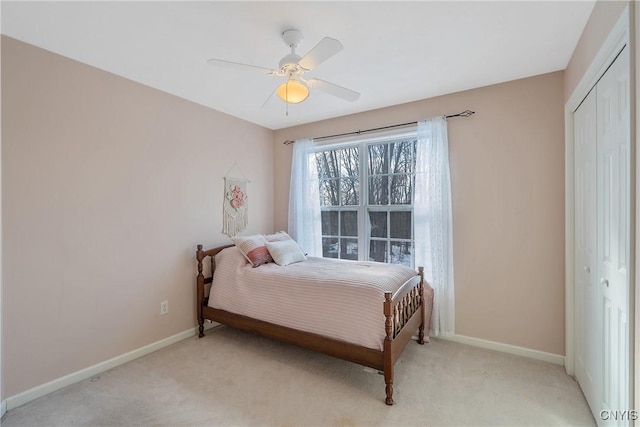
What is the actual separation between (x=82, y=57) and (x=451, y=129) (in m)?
3.28

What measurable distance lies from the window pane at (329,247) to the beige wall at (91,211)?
1462 millimetres

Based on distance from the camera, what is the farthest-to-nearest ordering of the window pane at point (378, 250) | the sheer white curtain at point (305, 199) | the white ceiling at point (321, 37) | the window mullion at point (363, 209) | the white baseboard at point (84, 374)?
1. the sheer white curtain at point (305, 199)
2. the window mullion at point (363, 209)
3. the window pane at point (378, 250)
4. the white baseboard at point (84, 374)
5. the white ceiling at point (321, 37)

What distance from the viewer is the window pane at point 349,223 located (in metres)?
3.70

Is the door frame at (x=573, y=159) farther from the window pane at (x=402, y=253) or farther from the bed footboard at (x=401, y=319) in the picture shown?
the window pane at (x=402, y=253)

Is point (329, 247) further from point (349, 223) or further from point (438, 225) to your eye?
point (438, 225)

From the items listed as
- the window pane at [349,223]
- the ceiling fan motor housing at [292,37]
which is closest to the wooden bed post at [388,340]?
the window pane at [349,223]

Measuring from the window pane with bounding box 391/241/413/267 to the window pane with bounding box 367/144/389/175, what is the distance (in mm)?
881

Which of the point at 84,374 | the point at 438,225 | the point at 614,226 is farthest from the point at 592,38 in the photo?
the point at 84,374

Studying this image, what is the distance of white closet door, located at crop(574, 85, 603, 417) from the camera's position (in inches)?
71.7

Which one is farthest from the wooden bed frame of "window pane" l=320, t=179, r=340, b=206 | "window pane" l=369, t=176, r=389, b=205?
"window pane" l=320, t=179, r=340, b=206


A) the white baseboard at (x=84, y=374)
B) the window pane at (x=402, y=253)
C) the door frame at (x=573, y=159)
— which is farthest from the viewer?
the window pane at (x=402, y=253)

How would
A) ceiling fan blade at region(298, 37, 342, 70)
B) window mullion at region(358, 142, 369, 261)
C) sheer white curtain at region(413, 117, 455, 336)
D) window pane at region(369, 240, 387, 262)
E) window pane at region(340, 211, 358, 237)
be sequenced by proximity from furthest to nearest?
window pane at region(340, 211, 358, 237), window mullion at region(358, 142, 369, 261), window pane at region(369, 240, 387, 262), sheer white curtain at region(413, 117, 455, 336), ceiling fan blade at region(298, 37, 342, 70)

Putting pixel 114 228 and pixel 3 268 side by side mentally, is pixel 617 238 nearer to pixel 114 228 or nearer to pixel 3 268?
pixel 114 228

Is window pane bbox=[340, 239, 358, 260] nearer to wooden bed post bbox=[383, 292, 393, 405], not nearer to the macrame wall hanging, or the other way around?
the macrame wall hanging
